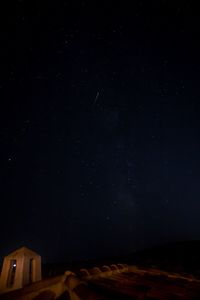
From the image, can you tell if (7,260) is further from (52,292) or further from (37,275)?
(52,292)

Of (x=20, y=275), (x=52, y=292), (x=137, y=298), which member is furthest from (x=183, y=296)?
(x=20, y=275)

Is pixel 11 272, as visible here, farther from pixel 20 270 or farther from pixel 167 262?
pixel 167 262

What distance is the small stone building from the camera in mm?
7637

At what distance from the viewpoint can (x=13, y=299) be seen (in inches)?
175

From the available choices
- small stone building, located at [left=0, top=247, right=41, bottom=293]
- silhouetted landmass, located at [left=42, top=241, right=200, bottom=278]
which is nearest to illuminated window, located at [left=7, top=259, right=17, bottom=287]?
small stone building, located at [left=0, top=247, right=41, bottom=293]

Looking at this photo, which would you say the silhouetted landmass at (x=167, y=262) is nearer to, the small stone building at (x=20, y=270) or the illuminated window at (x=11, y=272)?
the small stone building at (x=20, y=270)

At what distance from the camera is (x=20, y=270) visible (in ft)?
25.6

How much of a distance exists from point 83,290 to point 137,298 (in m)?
1.35

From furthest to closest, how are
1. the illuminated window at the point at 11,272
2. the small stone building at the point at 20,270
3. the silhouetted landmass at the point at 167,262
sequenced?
the silhouetted landmass at the point at 167,262
the illuminated window at the point at 11,272
the small stone building at the point at 20,270

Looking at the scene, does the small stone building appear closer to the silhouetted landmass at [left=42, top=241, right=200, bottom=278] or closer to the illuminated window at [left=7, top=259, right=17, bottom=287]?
the illuminated window at [left=7, top=259, right=17, bottom=287]

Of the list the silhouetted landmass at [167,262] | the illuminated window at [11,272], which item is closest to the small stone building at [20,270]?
the illuminated window at [11,272]

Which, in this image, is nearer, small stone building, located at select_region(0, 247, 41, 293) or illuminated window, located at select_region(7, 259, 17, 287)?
small stone building, located at select_region(0, 247, 41, 293)

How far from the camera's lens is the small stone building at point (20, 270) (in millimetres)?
7637

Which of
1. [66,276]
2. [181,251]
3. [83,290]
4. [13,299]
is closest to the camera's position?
[13,299]
